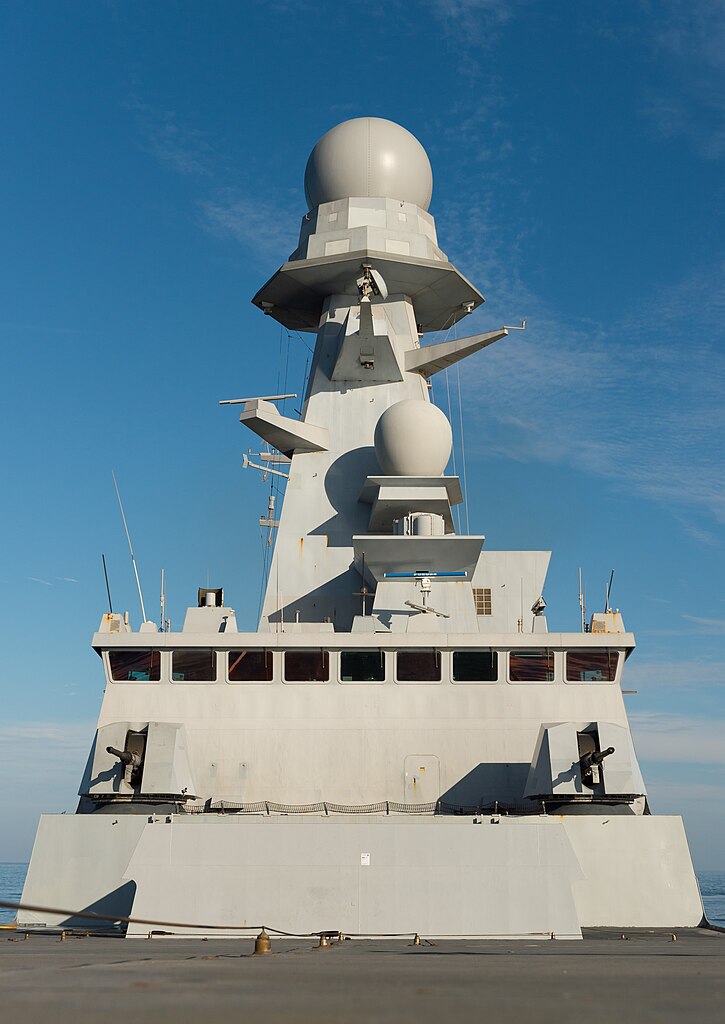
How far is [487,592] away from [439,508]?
90.7 inches

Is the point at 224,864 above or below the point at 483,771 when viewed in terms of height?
below

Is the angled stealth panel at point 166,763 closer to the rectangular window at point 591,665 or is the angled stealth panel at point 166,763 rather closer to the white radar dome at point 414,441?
the rectangular window at point 591,665

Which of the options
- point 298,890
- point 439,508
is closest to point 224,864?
point 298,890

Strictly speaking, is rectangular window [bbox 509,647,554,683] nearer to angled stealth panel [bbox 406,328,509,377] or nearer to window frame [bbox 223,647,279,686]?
window frame [bbox 223,647,279,686]

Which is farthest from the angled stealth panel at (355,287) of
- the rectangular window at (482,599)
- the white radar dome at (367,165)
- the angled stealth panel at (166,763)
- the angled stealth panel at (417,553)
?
the angled stealth panel at (166,763)

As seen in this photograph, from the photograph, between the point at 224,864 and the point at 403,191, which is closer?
the point at 224,864

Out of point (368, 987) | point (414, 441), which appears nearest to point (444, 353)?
point (414, 441)

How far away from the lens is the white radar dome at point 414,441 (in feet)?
75.4

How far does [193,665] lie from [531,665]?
6489 millimetres

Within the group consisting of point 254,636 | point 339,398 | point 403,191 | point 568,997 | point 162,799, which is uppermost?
point 403,191

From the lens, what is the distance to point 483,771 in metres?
18.8

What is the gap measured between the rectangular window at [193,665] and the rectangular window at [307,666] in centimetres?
145

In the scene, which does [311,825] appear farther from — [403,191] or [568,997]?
[403,191]

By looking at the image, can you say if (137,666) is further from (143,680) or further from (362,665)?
(362,665)
